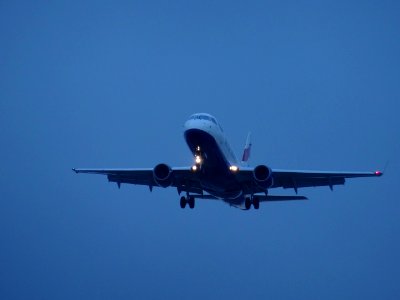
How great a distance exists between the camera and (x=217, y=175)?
A: 36.2m

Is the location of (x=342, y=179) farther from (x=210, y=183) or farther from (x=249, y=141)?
(x=249, y=141)

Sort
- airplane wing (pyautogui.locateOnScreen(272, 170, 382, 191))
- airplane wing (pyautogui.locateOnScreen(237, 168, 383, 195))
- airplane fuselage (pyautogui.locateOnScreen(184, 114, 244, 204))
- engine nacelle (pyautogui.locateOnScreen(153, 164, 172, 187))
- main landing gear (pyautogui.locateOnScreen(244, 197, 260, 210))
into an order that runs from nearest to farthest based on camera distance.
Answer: airplane fuselage (pyautogui.locateOnScreen(184, 114, 244, 204))
engine nacelle (pyautogui.locateOnScreen(153, 164, 172, 187))
airplane wing (pyautogui.locateOnScreen(237, 168, 383, 195))
airplane wing (pyautogui.locateOnScreen(272, 170, 382, 191))
main landing gear (pyautogui.locateOnScreen(244, 197, 260, 210))

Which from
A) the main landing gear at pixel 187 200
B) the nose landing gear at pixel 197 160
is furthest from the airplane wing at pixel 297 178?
the main landing gear at pixel 187 200

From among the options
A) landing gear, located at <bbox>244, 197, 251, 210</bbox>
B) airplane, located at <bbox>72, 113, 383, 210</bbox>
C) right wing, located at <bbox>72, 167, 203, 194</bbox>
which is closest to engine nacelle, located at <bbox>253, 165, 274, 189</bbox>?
airplane, located at <bbox>72, 113, 383, 210</bbox>

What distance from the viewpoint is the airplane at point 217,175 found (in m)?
34.4

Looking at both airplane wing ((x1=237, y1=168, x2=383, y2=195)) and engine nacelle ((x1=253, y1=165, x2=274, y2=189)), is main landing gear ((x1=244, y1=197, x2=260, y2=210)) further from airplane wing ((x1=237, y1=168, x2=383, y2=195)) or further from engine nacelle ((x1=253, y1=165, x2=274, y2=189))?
engine nacelle ((x1=253, y1=165, x2=274, y2=189))

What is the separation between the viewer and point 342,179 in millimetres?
38656

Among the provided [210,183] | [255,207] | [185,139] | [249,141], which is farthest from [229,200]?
[249,141]

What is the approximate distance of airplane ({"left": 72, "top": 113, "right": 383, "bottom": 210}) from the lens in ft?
113

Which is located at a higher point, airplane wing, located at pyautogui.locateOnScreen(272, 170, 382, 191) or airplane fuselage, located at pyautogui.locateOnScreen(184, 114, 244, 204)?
airplane wing, located at pyautogui.locateOnScreen(272, 170, 382, 191)

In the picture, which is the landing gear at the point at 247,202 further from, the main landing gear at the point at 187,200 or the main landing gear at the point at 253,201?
the main landing gear at the point at 187,200

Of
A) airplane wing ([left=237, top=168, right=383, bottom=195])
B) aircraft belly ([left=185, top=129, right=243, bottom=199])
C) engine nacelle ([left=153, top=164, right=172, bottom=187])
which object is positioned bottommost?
engine nacelle ([left=153, top=164, right=172, bottom=187])

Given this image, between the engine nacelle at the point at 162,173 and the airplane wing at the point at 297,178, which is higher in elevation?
the airplane wing at the point at 297,178

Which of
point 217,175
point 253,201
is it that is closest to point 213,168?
point 217,175
